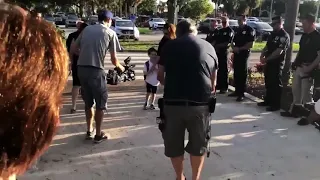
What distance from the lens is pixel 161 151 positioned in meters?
5.18

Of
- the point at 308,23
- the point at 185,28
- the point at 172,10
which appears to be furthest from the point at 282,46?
the point at 172,10

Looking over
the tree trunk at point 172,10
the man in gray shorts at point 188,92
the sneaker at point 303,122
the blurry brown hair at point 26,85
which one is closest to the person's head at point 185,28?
the man in gray shorts at point 188,92

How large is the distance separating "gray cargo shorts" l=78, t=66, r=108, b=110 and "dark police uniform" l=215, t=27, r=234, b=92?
404 centimetres

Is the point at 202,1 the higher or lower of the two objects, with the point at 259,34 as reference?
higher

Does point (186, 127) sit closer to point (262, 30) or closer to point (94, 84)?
point (94, 84)

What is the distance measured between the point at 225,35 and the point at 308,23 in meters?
2.28

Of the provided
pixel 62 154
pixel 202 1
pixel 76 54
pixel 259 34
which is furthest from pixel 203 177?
pixel 202 1

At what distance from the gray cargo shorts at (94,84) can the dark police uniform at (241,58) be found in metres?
3.69

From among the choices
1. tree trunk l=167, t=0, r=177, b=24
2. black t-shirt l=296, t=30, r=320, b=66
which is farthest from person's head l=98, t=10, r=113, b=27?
tree trunk l=167, t=0, r=177, b=24

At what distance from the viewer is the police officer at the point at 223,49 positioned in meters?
8.66

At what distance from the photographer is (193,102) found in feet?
12.7

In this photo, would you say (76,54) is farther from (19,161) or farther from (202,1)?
(202,1)

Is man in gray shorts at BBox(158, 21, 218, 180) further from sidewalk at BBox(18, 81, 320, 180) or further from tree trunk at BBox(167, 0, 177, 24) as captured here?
tree trunk at BBox(167, 0, 177, 24)

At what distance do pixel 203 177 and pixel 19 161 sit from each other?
3.42 metres
